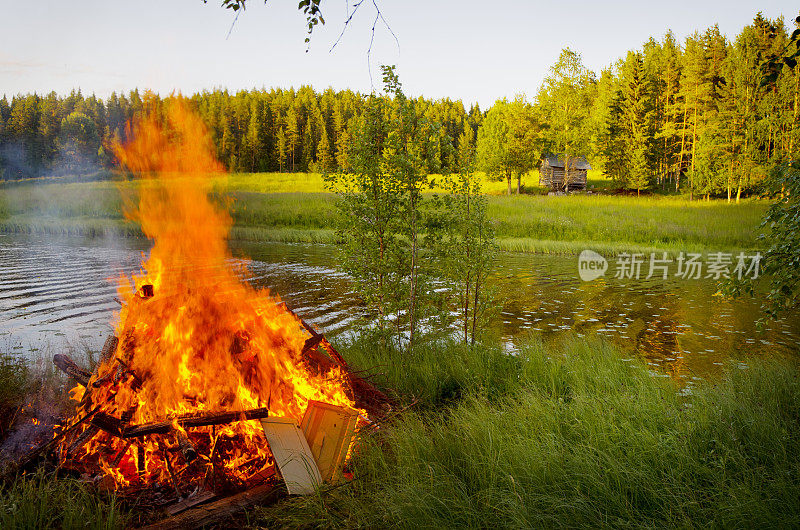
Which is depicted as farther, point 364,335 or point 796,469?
point 364,335

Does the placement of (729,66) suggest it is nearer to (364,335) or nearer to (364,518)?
(364,335)

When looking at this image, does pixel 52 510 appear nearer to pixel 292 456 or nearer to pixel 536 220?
pixel 292 456

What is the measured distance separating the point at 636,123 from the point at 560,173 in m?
10.7

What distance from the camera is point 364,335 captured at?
8938 millimetres

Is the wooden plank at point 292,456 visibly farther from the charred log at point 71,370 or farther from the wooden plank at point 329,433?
the charred log at point 71,370

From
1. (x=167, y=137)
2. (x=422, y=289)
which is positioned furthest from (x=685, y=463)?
(x=167, y=137)

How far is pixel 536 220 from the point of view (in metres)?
33.1

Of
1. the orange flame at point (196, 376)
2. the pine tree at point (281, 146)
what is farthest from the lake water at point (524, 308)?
the pine tree at point (281, 146)

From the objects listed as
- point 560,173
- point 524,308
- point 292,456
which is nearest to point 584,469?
point 292,456

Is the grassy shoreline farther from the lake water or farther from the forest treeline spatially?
A: the forest treeline

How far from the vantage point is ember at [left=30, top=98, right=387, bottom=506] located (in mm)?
4434

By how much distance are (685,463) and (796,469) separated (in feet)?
2.32

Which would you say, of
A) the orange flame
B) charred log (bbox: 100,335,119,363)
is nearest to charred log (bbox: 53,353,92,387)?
charred log (bbox: 100,335,119,363)

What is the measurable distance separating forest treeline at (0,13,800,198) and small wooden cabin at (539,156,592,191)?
2.24m
